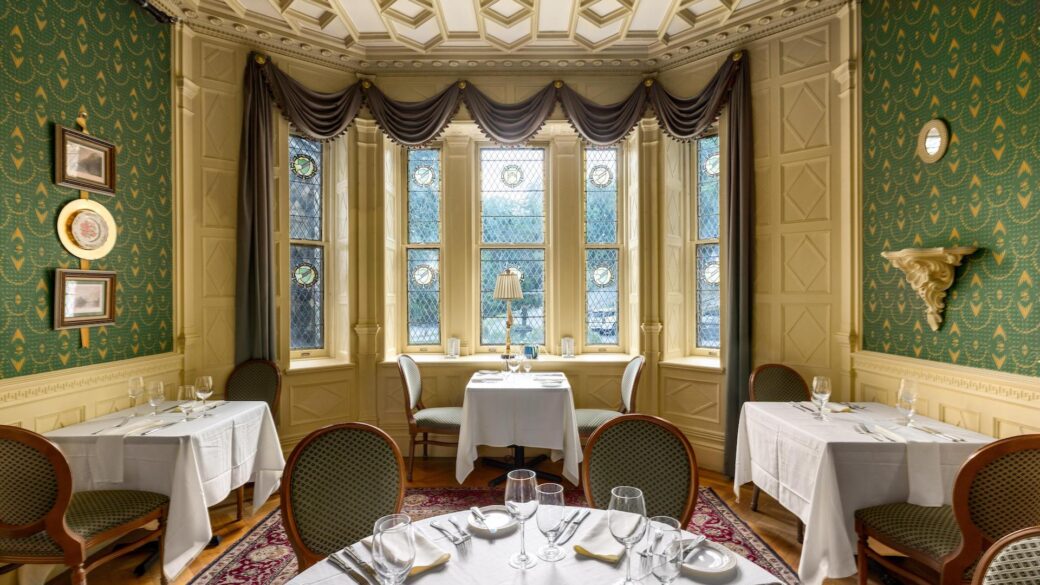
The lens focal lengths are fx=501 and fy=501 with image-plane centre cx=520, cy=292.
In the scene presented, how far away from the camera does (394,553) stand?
3.52 ft

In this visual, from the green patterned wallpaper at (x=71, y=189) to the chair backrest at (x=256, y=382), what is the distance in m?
0.52

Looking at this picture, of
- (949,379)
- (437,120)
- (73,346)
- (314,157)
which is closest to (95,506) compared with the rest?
(73,346)

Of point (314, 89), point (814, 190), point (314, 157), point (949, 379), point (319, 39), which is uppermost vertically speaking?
point (319, 39)

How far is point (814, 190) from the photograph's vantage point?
12.4ft

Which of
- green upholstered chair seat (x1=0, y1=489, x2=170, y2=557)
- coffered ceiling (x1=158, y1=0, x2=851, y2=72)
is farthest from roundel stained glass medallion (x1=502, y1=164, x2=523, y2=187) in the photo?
green upholstered chair seat (x1=0, y1=489, x2=170, y2=557)

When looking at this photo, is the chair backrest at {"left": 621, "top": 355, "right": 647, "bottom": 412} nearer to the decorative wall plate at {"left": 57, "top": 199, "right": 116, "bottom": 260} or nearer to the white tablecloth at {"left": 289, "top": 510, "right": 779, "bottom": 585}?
the white tablecloth at {"left": 289, "top": 510, "right": 779, "bottom": 585}

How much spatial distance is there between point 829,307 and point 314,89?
4.64 meters

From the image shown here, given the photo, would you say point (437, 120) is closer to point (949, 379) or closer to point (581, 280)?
point (581, 280)

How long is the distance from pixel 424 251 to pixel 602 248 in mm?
1806

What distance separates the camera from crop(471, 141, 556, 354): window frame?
16.7 feet

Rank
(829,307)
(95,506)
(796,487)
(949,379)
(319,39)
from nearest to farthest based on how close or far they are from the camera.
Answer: (95,506) < (796,487) < (949,379) < (829,307) < (319,39)

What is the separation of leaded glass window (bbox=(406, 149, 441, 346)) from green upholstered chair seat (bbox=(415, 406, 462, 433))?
3.29 ft

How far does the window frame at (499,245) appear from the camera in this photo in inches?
200

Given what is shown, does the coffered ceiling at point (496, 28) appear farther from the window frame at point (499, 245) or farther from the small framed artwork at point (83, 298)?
the small framed artwork at point (83, 298)
